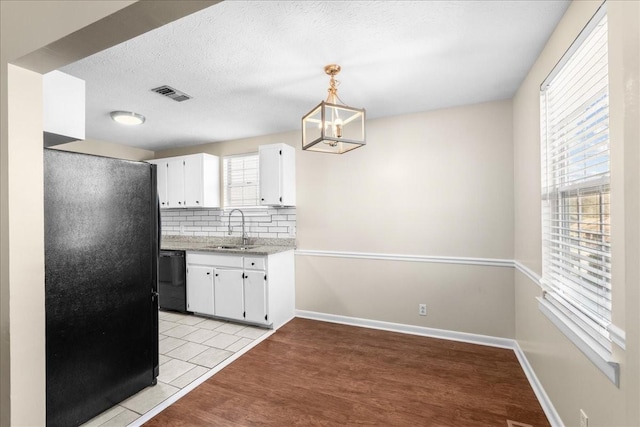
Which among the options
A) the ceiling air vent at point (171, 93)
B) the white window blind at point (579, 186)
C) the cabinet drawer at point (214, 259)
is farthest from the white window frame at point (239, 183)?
the white window blind at point (579, 186)

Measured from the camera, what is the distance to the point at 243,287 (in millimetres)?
3416

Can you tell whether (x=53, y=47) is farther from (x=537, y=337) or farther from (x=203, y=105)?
(x=537, y=337)

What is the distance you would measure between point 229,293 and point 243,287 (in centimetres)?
24

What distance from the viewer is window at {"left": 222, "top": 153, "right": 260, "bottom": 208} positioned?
4207 millimetres

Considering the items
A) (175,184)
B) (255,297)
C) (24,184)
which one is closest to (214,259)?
(255,297)

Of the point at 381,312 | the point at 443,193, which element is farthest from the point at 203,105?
the point at 381,312

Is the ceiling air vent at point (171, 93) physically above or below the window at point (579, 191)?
above

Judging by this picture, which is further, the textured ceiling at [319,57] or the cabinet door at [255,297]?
the cabinet door at [255,297]

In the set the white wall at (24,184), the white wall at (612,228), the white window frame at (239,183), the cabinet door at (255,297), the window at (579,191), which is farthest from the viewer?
the white window frame at (239,183)

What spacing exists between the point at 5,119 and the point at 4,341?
37.4 inches

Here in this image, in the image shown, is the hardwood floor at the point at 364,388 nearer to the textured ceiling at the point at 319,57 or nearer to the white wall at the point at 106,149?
the textured ceiling at the point at 319,57

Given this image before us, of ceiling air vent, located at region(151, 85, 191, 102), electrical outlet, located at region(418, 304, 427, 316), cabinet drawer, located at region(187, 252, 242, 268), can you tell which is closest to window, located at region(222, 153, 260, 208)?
cabinet drawer, located at region(187, 252, 242, 268)

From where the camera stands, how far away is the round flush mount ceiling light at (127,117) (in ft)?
10.1

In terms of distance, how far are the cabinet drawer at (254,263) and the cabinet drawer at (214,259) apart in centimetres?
10
